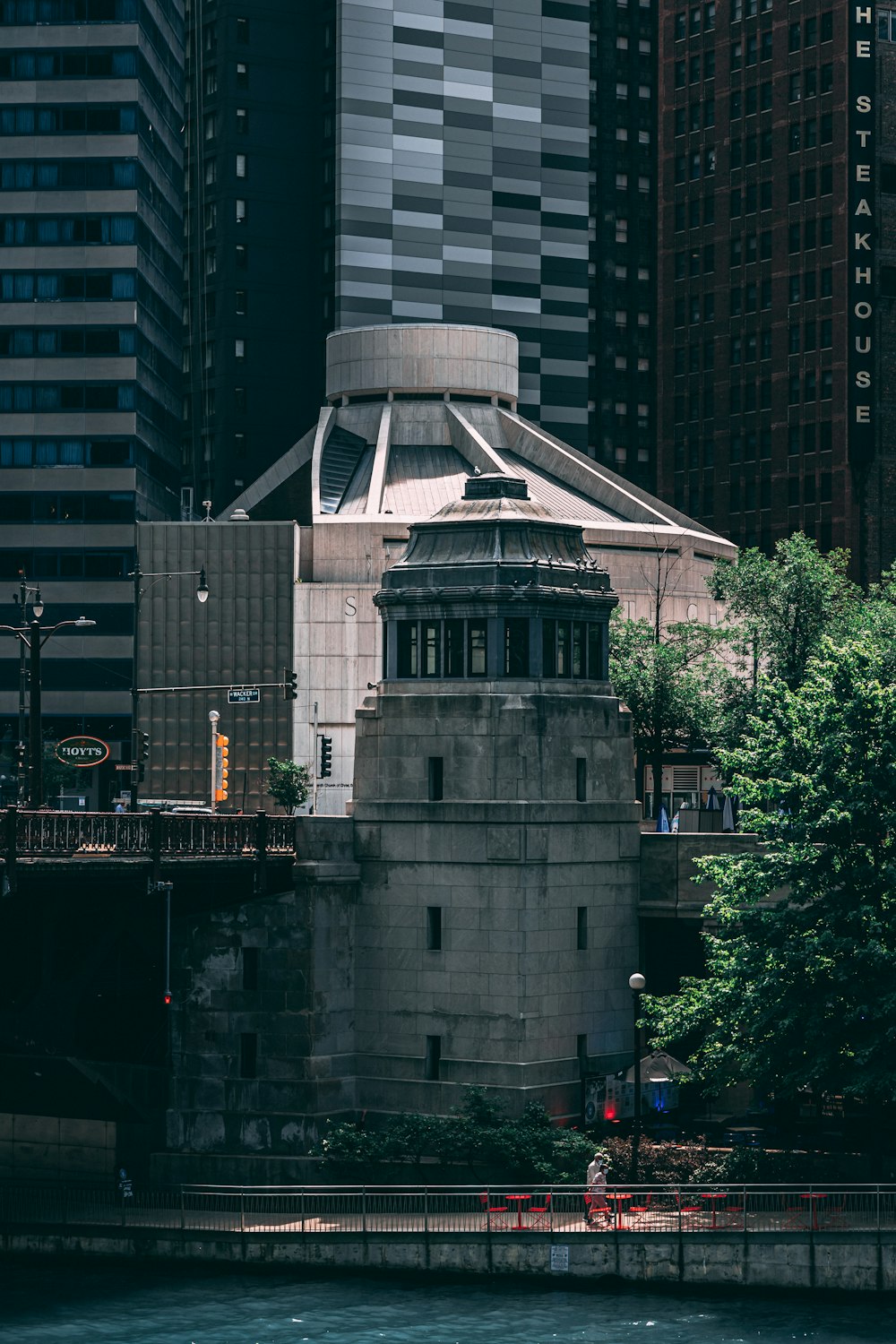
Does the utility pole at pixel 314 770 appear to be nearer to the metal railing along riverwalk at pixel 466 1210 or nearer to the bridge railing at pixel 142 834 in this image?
the bridge railing at pixel 142 834

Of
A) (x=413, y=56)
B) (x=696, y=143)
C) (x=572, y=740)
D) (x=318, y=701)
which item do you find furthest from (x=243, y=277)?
(x=572, y=740)

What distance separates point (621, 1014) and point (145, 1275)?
1964 centimetres

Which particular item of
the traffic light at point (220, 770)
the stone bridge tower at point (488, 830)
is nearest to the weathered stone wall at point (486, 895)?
the stone bridge tower at point (488, 830)

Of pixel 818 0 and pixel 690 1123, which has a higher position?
pixel 818 0

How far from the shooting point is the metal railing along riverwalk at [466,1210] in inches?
2820

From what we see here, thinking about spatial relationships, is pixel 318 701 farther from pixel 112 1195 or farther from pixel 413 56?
pixel 413 56

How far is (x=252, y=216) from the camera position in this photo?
600 feet

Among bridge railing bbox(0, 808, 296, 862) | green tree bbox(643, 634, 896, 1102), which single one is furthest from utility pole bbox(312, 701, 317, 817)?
green tree bbox(643, 634, 896, 1102)

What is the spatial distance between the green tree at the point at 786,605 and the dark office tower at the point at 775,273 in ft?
217

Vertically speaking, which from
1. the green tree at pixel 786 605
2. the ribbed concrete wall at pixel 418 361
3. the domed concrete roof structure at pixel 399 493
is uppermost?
the ribbed concrete wall at pixel 418 361

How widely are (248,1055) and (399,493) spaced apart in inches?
2087

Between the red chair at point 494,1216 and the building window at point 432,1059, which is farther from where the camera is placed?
the building window at point 432,1059

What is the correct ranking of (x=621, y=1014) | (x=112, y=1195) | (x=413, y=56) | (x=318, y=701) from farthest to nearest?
(x=413, y=56), (x=318, y=701), (x=621, y=1014), (x=112, y=1195)

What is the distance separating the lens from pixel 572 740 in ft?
269
